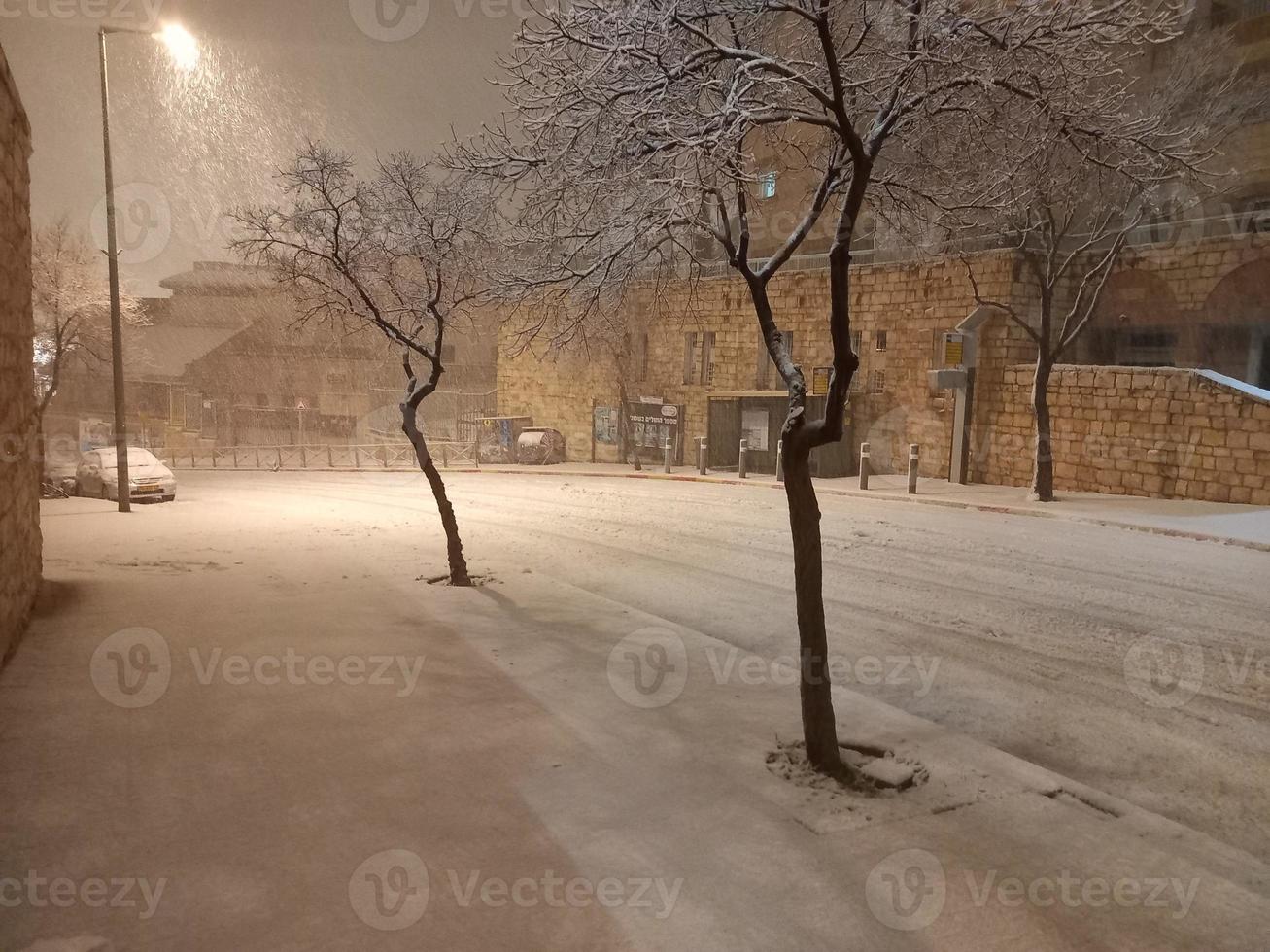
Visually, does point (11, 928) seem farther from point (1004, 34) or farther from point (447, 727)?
point (1004, 34)

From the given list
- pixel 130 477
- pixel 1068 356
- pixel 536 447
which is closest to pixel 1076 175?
pixel 1068 356

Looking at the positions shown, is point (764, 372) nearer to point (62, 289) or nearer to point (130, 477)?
point (130, 477)

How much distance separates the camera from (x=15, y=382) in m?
6.62

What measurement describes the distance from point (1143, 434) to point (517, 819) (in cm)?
1756

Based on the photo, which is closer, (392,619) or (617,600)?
(392,619)

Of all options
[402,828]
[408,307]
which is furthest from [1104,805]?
[408,307]

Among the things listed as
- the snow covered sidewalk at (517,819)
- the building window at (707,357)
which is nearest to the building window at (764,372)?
the building window at (707,357)

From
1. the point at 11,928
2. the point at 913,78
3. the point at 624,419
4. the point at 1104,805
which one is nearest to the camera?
the point at 11,928

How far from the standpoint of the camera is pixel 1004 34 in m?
5.09

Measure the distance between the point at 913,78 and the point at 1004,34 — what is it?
637 mm

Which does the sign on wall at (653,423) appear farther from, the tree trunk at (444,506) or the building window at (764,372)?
the tree trunk at (444,506)

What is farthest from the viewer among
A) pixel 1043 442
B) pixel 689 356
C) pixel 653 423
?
pixel 653 423

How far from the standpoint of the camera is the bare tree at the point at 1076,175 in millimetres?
5832

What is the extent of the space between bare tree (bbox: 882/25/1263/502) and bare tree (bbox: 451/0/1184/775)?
268 millimetres
